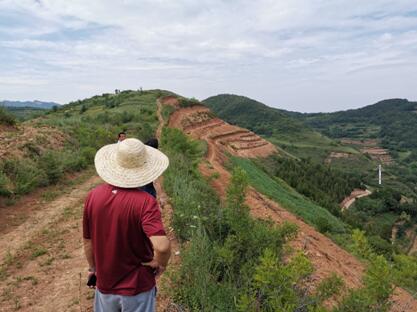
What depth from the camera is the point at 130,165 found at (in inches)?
99.7

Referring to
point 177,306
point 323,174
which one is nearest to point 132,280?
point 177,306

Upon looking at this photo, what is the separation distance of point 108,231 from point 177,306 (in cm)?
184

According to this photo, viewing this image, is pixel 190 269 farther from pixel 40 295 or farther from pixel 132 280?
pixel 40 295

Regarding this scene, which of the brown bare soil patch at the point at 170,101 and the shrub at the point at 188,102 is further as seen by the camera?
the shrub at the point at 188,102

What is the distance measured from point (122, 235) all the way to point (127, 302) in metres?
0.46

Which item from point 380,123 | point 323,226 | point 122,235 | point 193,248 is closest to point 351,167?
point 323,226

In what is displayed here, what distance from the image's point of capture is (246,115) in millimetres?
95875

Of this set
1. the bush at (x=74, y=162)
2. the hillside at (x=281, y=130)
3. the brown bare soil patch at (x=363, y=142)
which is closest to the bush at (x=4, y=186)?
A: the bush at (x=74, y=162)

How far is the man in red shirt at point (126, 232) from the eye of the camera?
233 centimetres

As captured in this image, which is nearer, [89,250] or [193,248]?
[89,250]

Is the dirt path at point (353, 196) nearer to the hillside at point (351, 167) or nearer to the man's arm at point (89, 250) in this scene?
the hillside at point (351, 167)

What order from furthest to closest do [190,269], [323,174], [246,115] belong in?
[246,115]
[323,174]
[190,269]

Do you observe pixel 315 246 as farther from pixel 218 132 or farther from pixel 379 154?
pixel 379 154

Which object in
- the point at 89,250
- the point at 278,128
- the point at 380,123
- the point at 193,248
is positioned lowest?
the point at 380,123
